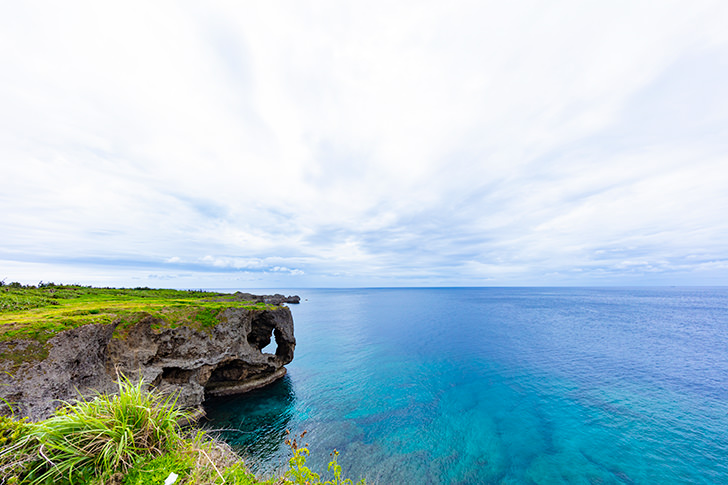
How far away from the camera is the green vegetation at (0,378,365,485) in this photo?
4.38 metres

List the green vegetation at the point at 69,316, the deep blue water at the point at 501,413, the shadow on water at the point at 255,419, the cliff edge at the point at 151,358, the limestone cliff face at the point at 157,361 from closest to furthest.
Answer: the cliff edge at the point at 151,358
the limestone cliff face at the point at 157,361
the green vegetation at the point at 69,316
the deep blue water at the point at 501,413
the shadow on water at the point at 255,419

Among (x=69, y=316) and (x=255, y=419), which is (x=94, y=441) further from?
(x=255, y=419)

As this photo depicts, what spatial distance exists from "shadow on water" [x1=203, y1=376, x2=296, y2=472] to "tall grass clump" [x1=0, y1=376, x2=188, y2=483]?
12.6m

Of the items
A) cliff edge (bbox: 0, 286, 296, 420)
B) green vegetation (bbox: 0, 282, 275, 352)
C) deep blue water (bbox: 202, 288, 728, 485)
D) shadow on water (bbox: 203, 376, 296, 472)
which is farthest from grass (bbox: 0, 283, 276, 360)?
deep blue water (bbox: 202, 288, 728, 485)

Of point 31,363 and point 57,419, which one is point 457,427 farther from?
point 31,363

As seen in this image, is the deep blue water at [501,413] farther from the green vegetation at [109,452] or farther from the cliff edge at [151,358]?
the green vegetation at [109,452]

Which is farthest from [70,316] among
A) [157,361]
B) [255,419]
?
[255,419]

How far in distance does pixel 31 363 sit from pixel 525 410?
117 feet

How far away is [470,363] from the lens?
3550 cm

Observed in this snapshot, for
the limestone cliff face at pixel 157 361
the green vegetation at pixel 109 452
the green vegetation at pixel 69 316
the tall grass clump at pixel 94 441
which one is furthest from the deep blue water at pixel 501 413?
the tall grass clump at pixel 94 441

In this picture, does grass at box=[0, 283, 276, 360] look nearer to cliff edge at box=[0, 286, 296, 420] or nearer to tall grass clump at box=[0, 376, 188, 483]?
cliff edge at box=[0, 286, 296, 420]

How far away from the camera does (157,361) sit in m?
20.5

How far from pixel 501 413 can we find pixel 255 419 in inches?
858

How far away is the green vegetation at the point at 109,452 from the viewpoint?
4.38m
